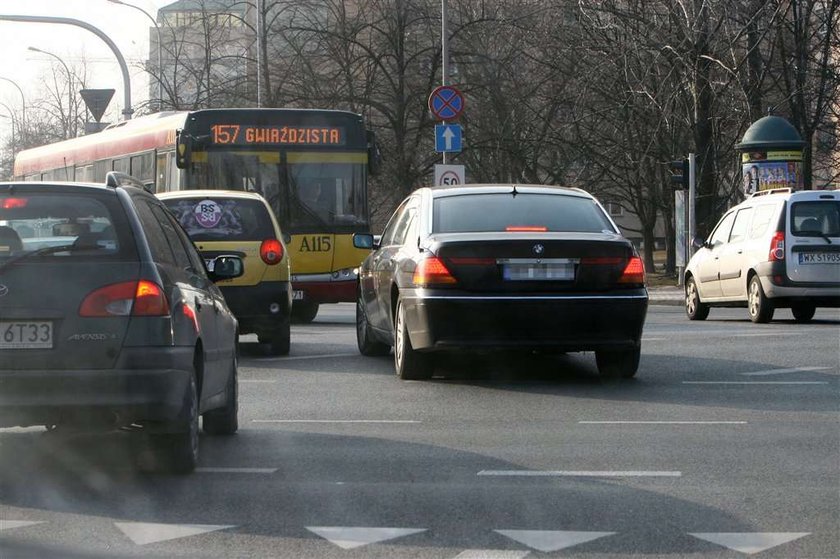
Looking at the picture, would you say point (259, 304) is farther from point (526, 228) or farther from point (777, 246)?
point (777, 246)

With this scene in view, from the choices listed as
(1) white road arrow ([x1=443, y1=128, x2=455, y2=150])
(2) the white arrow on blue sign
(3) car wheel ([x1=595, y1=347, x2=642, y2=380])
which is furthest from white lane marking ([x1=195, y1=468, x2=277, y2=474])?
(1) white road arrow ([x1=443, y1=128, x2=455, y2=150])

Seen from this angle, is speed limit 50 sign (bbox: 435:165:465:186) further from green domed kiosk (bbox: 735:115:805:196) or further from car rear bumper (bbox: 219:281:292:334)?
car rear bumper (bbox: 219:281:292:334)

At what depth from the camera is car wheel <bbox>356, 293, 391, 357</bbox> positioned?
15.3 m

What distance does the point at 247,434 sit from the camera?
31.5 feet

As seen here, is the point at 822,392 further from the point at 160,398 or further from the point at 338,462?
the point at 160,398

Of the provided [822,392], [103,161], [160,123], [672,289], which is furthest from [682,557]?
[672,289]

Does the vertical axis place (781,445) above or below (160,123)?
below

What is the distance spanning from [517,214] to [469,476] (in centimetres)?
520

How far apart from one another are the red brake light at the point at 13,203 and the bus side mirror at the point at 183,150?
46.2 feet

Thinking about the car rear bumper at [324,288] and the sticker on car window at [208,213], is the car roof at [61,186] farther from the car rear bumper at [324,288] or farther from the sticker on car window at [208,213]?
the car rear bumper at [324,288]

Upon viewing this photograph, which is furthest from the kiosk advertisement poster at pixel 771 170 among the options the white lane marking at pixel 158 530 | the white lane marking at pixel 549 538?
the white lane marking at pixel 158 530

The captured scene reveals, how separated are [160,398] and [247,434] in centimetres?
206

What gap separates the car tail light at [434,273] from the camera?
472 inches

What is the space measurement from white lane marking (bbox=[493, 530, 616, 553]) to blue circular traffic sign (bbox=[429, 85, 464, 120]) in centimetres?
2147
